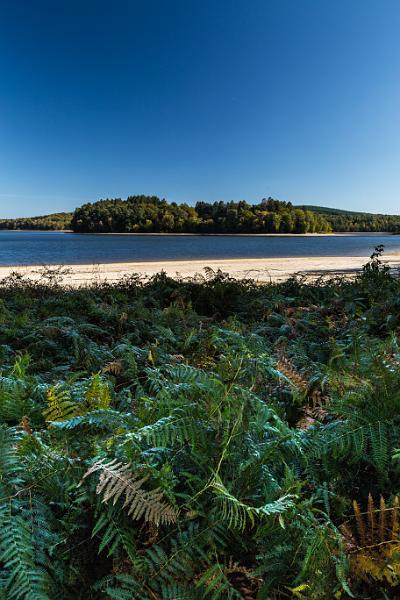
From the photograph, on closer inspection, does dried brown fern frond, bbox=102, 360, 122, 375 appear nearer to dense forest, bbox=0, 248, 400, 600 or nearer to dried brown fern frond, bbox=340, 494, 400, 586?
dense forest, bbox=0, 248, 400, 600

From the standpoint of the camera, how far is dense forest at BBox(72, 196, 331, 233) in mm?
141625

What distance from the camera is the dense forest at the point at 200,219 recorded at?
142 m

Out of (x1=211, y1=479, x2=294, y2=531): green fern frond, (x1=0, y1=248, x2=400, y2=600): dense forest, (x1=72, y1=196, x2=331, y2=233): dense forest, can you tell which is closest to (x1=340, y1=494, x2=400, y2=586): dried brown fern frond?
(x1=0, y1=248, x2=400, y2=600): dense forest

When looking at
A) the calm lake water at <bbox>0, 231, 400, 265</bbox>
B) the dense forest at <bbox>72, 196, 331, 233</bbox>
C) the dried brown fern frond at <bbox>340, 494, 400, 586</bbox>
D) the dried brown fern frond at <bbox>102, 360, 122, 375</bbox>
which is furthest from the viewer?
the dense forest at <bbox>72, 196, 331, 233</bbox>

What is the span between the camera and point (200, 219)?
5876 inches

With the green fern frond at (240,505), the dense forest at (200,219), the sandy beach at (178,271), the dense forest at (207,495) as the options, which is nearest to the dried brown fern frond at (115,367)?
the dense forest at (207,495)

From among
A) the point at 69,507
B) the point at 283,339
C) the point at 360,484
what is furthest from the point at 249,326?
the point at 69,507

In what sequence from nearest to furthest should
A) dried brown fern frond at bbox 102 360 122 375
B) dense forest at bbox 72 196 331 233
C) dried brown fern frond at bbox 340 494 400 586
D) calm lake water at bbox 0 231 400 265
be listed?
dried brown fern frond at bbox 340 494 400 586 → dried brown fern frond at bbox 102 360 122 375 → calm lake water at bbox 0 231 400 265 → dense forest at bbox 72 196 331 233

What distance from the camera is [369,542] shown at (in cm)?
122

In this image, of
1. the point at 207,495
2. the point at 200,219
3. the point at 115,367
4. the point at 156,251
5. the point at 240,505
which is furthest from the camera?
the point at 200,219

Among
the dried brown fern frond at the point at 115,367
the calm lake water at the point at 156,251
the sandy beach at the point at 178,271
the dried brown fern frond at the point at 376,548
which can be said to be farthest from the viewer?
the calm lake water at the point at 156,251

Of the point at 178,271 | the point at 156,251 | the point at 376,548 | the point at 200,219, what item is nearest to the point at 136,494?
the point at 376,548

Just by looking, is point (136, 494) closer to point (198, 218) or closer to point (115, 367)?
point (115, 367)

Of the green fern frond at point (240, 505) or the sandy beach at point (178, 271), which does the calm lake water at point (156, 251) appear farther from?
the green fern frond at point (240, 505)
